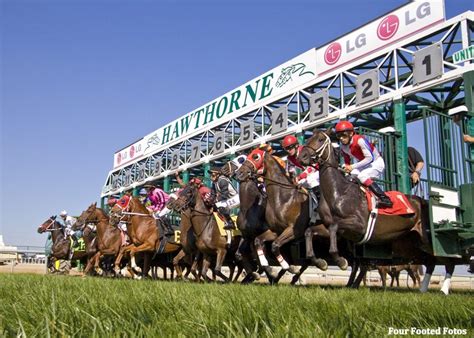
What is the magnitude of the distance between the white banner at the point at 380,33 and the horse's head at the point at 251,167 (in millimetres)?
8168

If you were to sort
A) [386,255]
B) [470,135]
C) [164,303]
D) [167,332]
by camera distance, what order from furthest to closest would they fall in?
[386,255] → [470,135] → [164,303] → [167,332]

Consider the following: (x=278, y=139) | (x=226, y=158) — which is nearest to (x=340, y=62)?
(x=278, y=139)

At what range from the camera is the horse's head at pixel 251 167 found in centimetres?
892

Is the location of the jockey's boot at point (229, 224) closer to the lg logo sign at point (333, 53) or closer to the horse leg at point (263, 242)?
the horse leg at point (263, 242)

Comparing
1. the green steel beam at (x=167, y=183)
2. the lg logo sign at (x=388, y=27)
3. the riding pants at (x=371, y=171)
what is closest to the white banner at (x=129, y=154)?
the green steel beam at (x=167, y=183)

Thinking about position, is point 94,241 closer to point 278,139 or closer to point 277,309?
point 278,139

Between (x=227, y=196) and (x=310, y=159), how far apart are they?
366cm

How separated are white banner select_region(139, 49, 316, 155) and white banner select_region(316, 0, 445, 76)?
2.71 ft

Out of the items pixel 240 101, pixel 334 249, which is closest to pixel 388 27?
pixel 240 101

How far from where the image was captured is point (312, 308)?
3246 millimetres

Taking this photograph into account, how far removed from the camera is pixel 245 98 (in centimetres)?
2258

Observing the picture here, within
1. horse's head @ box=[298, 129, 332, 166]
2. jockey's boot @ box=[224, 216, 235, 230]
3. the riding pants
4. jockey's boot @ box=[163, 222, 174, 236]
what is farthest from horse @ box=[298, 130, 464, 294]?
jockey's boot @ box=[163, 222, 174, 236]

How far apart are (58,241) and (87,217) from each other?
2.97 meters

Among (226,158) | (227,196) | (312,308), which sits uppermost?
(226,158)
